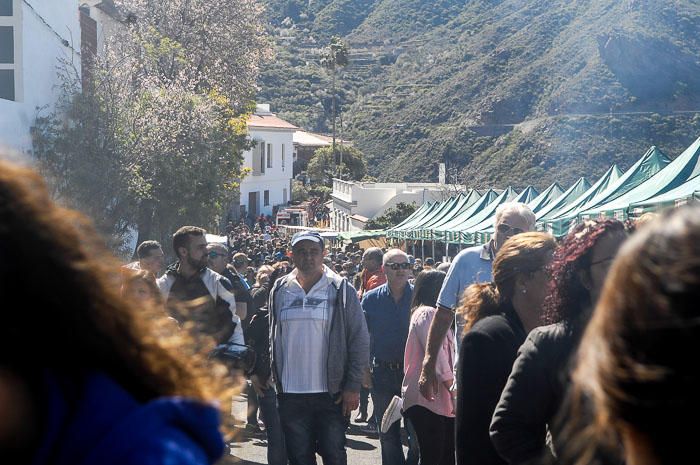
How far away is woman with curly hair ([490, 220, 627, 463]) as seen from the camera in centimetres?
363

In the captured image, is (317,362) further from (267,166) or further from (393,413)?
(267,166)

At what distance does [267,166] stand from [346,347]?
59196 millimetres

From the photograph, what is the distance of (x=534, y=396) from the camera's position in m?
3.65

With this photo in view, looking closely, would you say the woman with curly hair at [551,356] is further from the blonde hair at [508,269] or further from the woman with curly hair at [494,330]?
the blonde hair at [508,269]

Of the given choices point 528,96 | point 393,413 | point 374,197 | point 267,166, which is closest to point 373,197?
point 374,197

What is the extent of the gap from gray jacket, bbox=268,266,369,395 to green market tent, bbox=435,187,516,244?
17799mm

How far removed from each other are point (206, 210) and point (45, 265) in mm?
21565

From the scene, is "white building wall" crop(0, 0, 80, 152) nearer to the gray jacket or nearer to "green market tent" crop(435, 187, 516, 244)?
"green market tent" crop(435, 187, 516, 244)

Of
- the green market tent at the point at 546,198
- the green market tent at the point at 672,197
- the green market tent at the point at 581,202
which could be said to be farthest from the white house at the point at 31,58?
the green market tent at the point at 546,198

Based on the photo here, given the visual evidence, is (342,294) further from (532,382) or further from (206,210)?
(206,210)

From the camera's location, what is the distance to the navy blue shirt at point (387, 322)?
8969 millimetres

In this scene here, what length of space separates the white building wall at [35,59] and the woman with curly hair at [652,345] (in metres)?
15.7

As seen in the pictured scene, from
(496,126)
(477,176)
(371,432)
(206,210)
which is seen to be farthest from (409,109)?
(371,432)

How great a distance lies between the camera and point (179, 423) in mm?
1565
